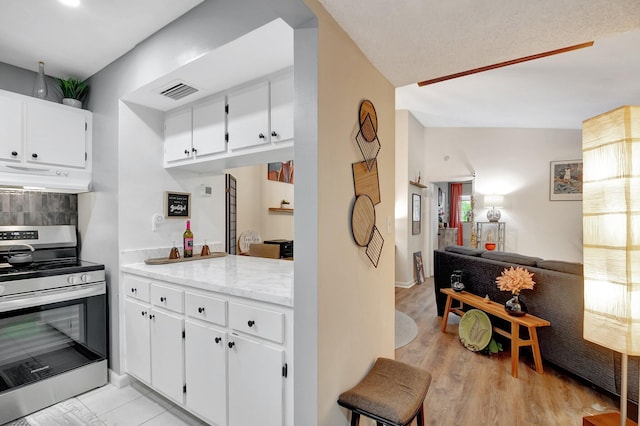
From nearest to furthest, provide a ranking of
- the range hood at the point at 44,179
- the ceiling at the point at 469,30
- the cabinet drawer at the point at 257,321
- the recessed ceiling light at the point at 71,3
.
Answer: the ceiling at the point at 469,30, the cabinet drawer at the point at 257,321, the recessed ceiling light at the point at 71,3, the range hood at the point at 44,179

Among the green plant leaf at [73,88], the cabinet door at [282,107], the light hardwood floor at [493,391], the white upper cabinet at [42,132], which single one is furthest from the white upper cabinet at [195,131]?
the light hardwood floor at [493,391]

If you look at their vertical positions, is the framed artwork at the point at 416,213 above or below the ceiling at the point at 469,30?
below

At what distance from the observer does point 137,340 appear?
7.51 feet

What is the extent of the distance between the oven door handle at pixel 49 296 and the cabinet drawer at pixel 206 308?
1085 mm

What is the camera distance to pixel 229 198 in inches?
161

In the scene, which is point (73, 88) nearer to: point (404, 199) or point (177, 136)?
point (177, 136)

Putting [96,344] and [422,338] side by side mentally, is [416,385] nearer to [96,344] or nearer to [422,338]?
[422,338]

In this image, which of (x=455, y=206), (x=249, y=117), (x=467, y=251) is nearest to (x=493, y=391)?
(x=467, y=251)

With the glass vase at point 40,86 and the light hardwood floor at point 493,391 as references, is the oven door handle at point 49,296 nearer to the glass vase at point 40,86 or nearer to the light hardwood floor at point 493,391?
the glass vase at point 40,86

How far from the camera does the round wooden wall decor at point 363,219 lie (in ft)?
5.21

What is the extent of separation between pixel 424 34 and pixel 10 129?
9.50 ft

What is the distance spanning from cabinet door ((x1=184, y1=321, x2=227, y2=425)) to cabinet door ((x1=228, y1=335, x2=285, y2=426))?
0.25 feet

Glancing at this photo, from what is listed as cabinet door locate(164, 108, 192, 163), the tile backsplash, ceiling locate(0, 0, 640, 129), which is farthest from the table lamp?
the tile backsplash

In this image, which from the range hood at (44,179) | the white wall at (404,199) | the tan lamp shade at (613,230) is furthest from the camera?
the white wall at (404,199)
